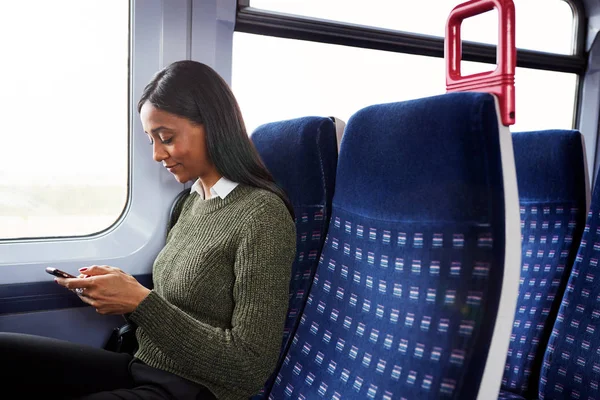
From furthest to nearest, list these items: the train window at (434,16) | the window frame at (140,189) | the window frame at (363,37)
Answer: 1. the train window at (434,16)
2. the window frame at (363,37)
3. the window frame at (140,189)

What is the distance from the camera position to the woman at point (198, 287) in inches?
45.8

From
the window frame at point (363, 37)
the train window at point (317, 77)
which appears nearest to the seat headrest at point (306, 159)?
the train window at point (317, 77)

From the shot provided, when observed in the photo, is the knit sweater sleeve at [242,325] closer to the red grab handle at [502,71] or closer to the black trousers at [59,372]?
the black trousers at [59,372]

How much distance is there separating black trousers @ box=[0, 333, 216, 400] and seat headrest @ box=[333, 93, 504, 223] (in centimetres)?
67

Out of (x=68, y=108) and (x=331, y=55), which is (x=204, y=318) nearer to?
(x=68, y=108)

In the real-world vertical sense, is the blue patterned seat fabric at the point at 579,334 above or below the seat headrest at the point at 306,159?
below

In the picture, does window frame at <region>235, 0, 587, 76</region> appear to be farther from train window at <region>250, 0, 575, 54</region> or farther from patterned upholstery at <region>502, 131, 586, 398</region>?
patterned upholstery at <region>502, 131, 586, 398</region>

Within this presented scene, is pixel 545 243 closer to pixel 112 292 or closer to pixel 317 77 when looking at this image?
pixel 317 77

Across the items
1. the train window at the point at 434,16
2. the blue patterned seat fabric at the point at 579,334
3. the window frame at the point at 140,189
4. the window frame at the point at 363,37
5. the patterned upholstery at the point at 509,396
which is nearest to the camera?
the blue patterned seat fabric at the point at 579,334

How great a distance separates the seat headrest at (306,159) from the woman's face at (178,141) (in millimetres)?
210

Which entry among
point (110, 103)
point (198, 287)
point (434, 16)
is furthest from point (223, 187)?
point (434, 16)

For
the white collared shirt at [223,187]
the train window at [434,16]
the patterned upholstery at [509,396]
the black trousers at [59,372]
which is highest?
the train window at [434,16]

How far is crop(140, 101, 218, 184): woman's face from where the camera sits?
1.38 meters

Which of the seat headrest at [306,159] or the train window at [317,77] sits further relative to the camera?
the train window at [317,77]
